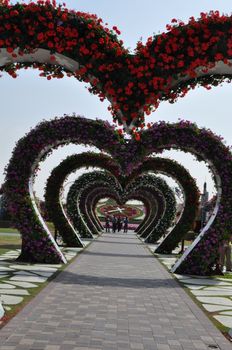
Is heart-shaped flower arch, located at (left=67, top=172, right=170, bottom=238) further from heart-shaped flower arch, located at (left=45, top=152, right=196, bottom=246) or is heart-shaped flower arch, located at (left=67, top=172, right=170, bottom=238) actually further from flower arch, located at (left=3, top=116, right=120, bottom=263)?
flower arch, located at (left=3, top=116, right=120, bottom=263)

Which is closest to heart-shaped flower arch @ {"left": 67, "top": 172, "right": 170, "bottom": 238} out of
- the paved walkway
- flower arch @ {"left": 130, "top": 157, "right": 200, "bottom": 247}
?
flower arch @ {"left": 130, "top": 157, "right": 200, "bottom": 247}

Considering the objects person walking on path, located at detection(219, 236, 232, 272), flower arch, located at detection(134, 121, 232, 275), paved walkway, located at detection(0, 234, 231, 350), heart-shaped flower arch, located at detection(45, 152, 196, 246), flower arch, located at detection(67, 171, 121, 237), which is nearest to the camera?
paved walkway, located at detection(0, 234, 231, 350)

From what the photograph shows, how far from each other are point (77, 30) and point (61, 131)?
9.03 m

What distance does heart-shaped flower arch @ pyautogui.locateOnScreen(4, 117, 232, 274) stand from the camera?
46.0 feet

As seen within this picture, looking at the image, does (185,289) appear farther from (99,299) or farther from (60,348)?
(60,348)

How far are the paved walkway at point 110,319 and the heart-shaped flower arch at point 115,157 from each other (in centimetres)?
221

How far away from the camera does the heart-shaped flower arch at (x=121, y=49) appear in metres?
6.49

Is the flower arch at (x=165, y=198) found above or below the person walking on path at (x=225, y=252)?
above

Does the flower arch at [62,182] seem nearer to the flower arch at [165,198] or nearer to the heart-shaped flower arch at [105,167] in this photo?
the heart-shaped flower arch at [105,167]

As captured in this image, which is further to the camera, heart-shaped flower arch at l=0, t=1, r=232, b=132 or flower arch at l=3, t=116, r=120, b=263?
flower arch at l=3, t=116, r=120, b=263

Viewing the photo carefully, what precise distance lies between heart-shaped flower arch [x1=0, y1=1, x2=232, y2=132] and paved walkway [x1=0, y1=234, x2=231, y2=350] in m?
2.71

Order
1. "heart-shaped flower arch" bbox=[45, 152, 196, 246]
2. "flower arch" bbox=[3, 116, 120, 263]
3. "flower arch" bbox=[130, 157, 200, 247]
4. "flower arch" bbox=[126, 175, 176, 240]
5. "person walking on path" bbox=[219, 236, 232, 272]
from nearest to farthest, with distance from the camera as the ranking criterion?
"person walking on path" bbox=[219, 236, 232, 272], "flower arch" bbox=[3, 116, 120, 263], "flower arch" bbox=[130, 157, 200, 247], "heart-shaped flower arch" bbox=[45, 152, 196, 246], "flower arch" bbox=[126, 175, 176, 240]

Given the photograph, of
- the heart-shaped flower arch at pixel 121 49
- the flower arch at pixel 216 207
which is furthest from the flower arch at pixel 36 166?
the heart-shaped flower arch at pixel 121 49

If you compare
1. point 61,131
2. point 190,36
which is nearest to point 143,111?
point 190,36
